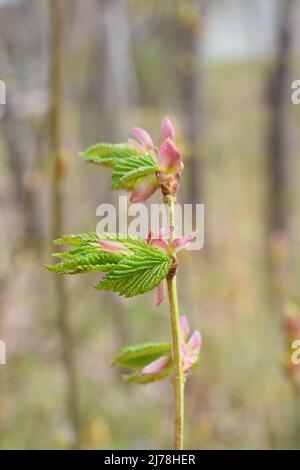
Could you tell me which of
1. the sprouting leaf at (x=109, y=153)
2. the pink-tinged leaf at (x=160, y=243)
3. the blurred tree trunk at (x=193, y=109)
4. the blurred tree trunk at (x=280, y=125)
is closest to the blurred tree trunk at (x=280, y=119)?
the blurred tree trunk at (x=280, y=125)

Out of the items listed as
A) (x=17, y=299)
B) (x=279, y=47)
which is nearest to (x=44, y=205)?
(x=17, y=299)

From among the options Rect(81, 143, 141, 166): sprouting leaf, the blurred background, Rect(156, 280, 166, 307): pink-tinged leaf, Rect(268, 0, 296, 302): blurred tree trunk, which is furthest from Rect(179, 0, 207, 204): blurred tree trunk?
Rect(156, 280, 166, 307): pink-tinged leaf

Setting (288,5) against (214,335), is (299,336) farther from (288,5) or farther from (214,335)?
(288,5)

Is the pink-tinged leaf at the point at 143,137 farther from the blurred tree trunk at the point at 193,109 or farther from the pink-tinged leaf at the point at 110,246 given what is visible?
the blurred tree trunk at the point at 193,109

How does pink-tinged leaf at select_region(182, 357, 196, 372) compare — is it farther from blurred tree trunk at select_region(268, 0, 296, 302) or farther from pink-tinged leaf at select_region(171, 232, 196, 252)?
blurred tree trunk at select_region(268, 0, 296, 302)

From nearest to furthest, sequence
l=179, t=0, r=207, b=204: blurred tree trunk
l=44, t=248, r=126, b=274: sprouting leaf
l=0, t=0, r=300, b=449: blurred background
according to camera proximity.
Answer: l=44, t=248, r=126, b=274: sprouting leaf, l=0, t=0, r=300, b=449: blurred background, l=179, t=0, r=207, b=204: blurred tree trunk

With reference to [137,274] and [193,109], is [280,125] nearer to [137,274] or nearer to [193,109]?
[193,109]
